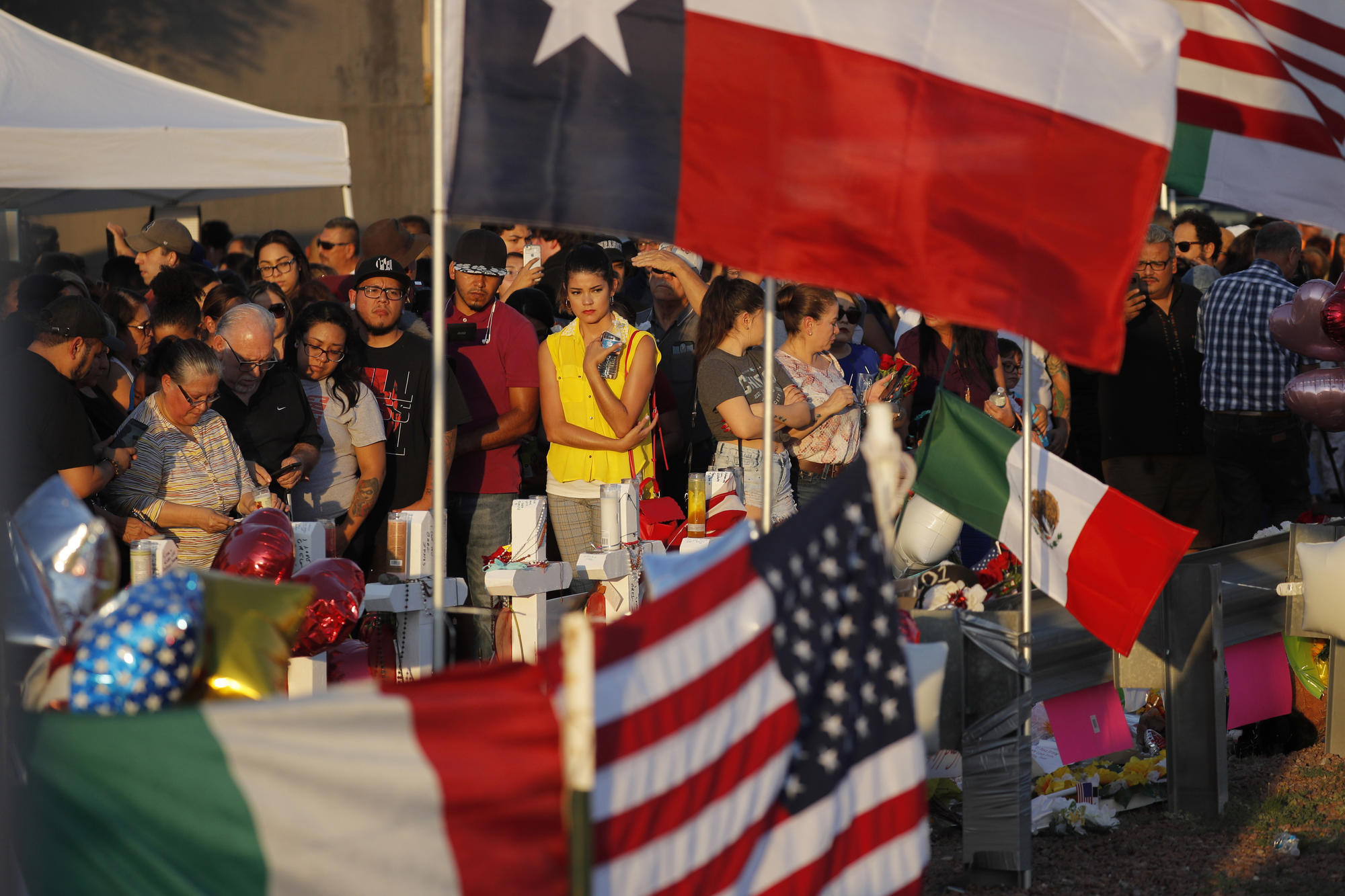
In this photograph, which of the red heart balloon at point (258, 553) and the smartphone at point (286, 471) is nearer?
the red heart balloon at point (258, 553)

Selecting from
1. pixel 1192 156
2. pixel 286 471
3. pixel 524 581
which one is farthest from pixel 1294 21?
pixel 286 471

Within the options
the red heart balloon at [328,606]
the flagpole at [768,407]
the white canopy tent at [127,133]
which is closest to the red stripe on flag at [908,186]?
the flagpole at [768,407]

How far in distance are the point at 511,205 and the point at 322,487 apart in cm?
351

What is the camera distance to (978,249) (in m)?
4.54

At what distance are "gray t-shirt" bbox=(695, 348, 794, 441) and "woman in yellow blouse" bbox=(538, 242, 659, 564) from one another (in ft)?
0.97

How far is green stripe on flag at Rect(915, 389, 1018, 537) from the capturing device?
579 centimetres

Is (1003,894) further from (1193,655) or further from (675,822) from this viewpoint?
(675,822)

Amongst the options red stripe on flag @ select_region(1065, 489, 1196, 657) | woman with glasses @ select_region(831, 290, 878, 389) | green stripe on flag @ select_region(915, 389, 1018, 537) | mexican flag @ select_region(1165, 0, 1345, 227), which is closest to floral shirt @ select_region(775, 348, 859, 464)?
woman with glasses @ select_region(831, 290, 878, 389)

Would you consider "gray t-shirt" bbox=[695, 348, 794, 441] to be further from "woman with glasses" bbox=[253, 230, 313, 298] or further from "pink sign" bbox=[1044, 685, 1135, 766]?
"woman with glasses" bbox=[253, 230, 313, 298]

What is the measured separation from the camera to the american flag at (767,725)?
314cm

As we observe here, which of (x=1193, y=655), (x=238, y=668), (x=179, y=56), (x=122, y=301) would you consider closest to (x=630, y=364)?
(x=1193, y=655)

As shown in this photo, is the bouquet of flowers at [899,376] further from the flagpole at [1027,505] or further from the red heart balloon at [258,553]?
the red heart balloon at [258,553]

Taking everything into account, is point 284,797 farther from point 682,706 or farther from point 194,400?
point 194,400

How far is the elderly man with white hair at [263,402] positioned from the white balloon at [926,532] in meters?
2.88
